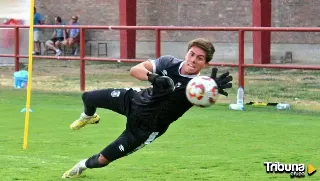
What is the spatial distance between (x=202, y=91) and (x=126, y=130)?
1.28 metres

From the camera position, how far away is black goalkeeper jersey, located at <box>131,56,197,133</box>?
32.0 feet

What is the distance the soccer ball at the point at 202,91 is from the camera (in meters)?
9.15

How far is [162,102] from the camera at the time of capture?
9852 mm

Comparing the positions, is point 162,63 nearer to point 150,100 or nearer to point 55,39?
point 150,100

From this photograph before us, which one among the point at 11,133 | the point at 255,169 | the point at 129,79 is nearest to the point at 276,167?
the point at 255,169

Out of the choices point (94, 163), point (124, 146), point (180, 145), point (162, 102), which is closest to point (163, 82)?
point (162, 102)

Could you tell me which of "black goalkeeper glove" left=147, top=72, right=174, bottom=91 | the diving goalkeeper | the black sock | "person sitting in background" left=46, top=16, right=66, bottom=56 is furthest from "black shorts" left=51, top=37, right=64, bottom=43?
"black goalkeeper glove" left=147, top=72, right=174, bottom=91

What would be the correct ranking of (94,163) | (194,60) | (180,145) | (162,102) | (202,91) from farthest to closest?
1. (180,145)
2. (94,163)
3. (162,102)
4. (194,60)
5. (202,91)

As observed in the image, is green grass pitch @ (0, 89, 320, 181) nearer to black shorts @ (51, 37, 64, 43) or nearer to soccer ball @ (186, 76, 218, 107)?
soccer ball @ (186, 76, 218, 107)

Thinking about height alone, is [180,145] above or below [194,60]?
below

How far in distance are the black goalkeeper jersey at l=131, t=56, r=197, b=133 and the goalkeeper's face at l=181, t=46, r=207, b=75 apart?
0.09 metres

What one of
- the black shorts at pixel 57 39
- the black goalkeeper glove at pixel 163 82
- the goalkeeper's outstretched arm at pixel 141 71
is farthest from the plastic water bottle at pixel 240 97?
the black shorts at pixel 57 39

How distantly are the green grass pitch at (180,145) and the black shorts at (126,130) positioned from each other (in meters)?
0.52

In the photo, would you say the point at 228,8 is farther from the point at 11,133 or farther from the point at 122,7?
the point at 11,133
